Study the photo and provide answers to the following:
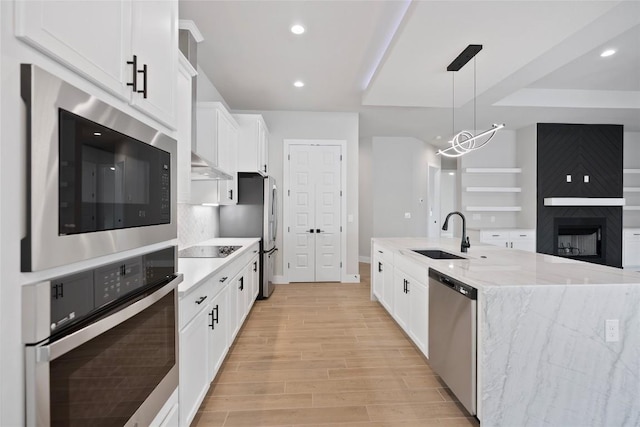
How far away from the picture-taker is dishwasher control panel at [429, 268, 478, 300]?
179cm

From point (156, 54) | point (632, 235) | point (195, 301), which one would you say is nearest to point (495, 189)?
point (632, 235)

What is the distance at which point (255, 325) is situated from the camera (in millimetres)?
3371

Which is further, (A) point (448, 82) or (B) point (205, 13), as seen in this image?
(A) point (448, 82)

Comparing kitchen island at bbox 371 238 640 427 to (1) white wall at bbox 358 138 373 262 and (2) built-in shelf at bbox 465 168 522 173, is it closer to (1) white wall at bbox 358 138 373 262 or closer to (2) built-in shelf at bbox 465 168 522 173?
(2) built-in shelf at bbox 465 168 522 173

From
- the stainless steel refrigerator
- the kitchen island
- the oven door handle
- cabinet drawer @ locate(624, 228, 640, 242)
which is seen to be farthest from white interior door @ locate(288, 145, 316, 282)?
cabinet drawer @ locate(624, 228, 640, 242)

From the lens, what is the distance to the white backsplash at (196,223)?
10.3 ft

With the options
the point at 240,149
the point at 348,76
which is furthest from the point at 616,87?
the point at 240,149

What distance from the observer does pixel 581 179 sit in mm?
5934

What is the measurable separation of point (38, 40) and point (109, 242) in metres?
0.51

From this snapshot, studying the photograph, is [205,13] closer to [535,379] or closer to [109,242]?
[109,242]

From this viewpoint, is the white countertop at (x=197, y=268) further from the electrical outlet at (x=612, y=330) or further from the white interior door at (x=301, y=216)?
the white interior door at (x=301, y=216)

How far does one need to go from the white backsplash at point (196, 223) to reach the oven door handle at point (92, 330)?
6.86 ft

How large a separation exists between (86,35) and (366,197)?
259 inches

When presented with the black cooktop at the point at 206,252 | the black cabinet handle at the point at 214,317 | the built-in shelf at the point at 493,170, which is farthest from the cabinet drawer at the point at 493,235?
the black cabinet handle at the point at 214,317
